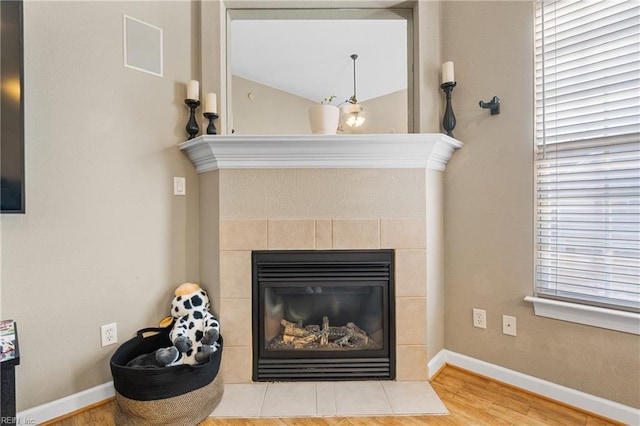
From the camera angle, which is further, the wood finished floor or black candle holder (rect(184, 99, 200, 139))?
black candle holder (rect(184, 99, 200, 139))

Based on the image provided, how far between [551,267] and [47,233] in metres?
2.67

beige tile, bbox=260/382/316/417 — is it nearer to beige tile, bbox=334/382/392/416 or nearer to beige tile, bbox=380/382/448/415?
beige tile, bbox=334/382/392/416

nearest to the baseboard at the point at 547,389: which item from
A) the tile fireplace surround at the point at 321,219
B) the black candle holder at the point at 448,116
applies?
the tile fireplace surround at the point at 321,219

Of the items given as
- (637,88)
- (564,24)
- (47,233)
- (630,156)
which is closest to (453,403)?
(630,156)

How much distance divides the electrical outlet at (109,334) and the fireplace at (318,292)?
0.77 metres

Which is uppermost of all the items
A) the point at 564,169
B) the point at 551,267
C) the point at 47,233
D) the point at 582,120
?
the point at 582,120

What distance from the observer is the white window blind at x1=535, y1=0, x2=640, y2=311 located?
142cm

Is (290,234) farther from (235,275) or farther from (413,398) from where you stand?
(413,398)

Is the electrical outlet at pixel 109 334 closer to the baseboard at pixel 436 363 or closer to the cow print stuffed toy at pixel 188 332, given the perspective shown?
Result: the cow print stuffed toy at pixel 188 332

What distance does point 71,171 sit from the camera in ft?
5.16

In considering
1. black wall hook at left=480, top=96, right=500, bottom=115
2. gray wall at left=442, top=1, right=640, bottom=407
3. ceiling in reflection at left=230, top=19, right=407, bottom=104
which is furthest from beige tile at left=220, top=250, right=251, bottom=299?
black wall hook at left=480, top=96, right=500, bottom=115

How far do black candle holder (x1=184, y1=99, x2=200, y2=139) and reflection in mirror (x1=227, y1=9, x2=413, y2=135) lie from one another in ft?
0.68

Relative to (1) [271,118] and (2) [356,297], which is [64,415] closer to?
(2) [356,297]

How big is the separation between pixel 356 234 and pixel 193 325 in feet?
3.55
